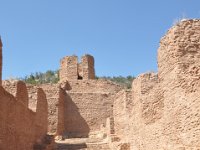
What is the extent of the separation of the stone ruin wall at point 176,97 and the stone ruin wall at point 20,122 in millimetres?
4359

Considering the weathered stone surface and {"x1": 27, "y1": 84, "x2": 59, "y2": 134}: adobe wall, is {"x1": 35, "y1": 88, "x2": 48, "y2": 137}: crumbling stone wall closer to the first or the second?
the weathered stone surface

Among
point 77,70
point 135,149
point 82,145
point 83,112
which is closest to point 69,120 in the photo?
point 83,112

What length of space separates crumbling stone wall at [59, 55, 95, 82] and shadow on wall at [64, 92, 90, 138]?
2212 millimetres

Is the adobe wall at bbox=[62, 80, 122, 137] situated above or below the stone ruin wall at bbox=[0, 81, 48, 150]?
above

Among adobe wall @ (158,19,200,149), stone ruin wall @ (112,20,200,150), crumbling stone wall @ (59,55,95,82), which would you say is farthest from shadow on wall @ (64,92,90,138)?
adobe wall @ (158,19,200,149)

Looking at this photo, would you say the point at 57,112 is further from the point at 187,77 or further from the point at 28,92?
the point at 187,77

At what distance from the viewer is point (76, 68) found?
29250 mm

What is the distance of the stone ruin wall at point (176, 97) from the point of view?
431 inches

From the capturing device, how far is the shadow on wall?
26625 millimetres

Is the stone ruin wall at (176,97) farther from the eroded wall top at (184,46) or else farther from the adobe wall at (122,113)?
the adobe wall at (122,113)

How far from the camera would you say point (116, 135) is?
68.7ft

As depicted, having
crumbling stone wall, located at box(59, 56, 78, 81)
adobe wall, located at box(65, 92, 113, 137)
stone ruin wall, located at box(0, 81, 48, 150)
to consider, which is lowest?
stone ruin wall, located at box(0, 81, 48, 150)

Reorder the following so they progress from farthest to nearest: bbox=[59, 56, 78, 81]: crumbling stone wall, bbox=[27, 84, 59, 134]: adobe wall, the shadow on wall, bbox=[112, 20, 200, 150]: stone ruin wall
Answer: bbox=[59, 56, 78, 81]: crumbling stone wall → the shadow on wall → bbox=[27, 84, 59, 134]: adobe wall → bbox=[112, 20, 200, 150]: stone ruin wall

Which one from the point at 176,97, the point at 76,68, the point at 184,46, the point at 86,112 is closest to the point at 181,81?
the point at 176,97
